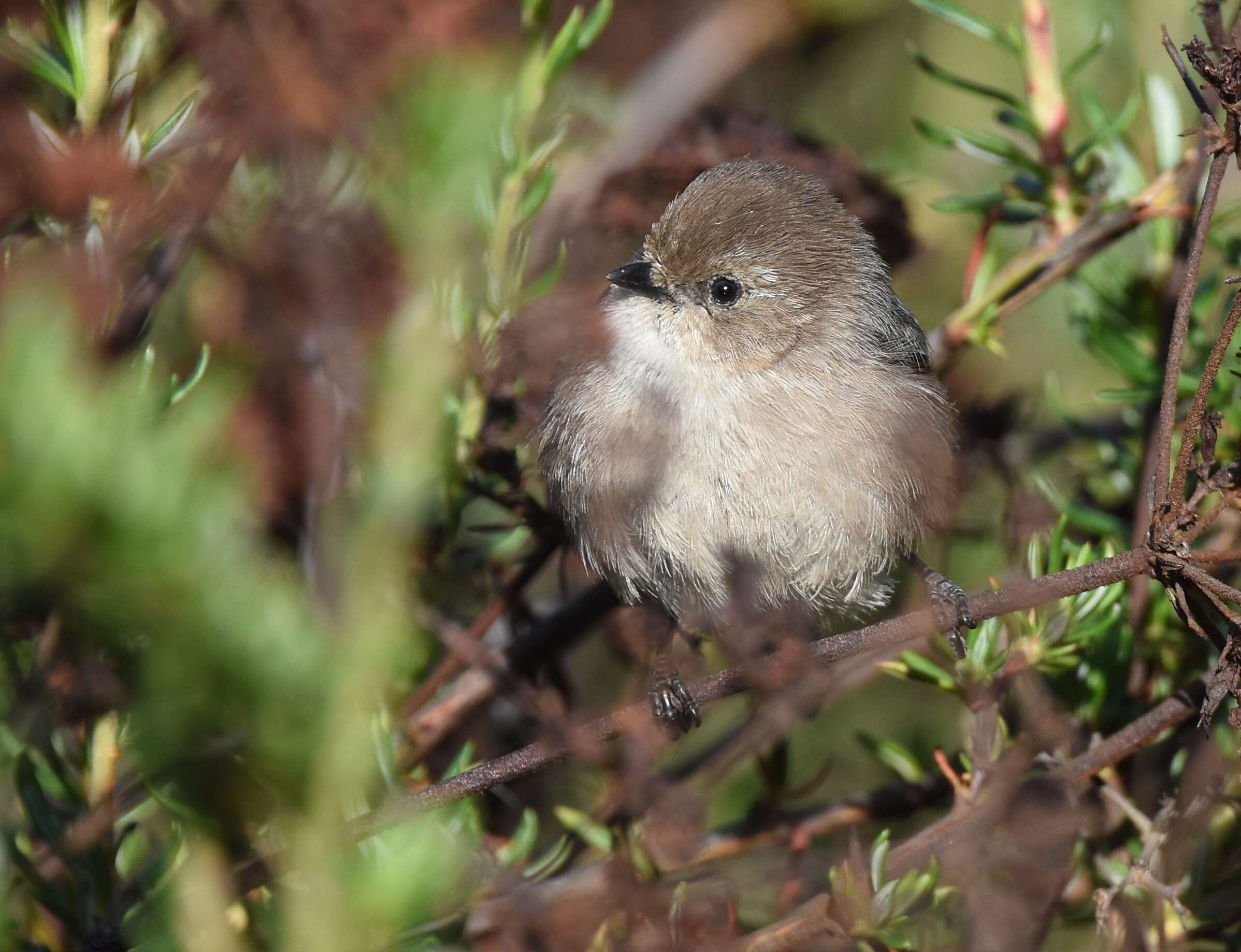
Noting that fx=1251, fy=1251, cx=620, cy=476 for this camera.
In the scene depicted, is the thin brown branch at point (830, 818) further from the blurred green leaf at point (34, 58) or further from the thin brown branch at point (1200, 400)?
the blurred green leaf at point (34, 58)

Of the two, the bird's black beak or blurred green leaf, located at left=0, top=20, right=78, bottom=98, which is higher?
blurred green leaf, located at left=0, top=20, right=78, bottom=98

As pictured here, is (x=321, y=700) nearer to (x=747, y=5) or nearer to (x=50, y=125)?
(x=50, y=125)

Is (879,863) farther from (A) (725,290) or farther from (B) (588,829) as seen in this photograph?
(A) (725,290)

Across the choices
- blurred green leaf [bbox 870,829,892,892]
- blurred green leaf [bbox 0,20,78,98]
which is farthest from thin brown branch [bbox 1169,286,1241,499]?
blurred green leaf [bbox 0,20,78,98]

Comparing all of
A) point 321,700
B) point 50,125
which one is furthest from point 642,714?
point 50,125

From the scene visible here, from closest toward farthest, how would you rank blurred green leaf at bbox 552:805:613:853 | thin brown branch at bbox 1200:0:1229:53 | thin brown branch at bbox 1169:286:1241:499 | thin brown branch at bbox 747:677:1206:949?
thin brown branch at bbox 1169:286:1241:499
thin brown branch at bbox 1200:0:1229:53
thin brown branch at bbox 747:677:1206:949
blurred green leaf at bbox 552:805:613:853

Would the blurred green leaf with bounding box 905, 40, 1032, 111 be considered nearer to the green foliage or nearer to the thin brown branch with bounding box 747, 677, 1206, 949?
the thin brown branch with bounding box 747, 677, 1206, 949
